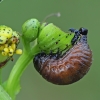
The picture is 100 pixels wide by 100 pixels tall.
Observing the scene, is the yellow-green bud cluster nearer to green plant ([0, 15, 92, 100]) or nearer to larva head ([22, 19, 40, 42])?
green plant ([0, 15, 92, 100])

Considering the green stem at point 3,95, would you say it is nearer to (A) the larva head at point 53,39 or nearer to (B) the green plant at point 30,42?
(B) the green plant at point 30,42

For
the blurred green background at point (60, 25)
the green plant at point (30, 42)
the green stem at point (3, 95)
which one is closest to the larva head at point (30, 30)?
the green plant at point (30, 42)

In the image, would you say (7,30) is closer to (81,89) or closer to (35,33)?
(35,33)

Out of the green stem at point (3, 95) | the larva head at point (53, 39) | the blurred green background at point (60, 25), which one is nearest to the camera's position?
the green stem at point (3, 95)

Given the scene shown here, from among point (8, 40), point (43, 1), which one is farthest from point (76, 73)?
point (43, 1)

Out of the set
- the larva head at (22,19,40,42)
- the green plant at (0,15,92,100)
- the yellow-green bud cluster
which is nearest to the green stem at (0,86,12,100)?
the green plant at (0,15,92,100)

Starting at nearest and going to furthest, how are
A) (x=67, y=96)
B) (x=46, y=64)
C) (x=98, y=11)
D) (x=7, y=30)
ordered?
(x=7, y=30) → (x=46, y=64) → (x=67, y=96) → (x=98, y=11)

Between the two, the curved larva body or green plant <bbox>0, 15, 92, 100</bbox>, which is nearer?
green plant <bbox>0, 15, 92, 100</bbox>
